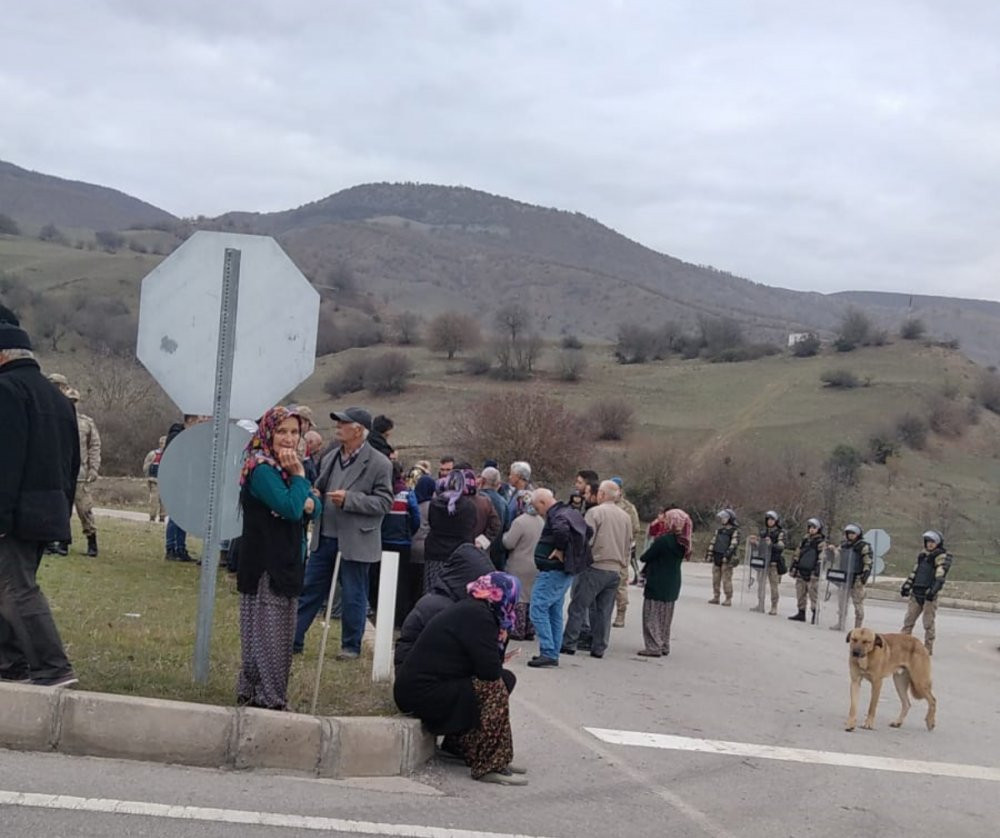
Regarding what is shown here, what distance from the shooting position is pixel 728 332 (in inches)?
4446

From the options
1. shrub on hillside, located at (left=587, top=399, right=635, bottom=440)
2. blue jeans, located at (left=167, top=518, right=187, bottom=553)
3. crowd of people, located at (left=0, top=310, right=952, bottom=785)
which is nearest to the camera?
crowd of people, located at (left=0, top=310, right=952, bottom=785)

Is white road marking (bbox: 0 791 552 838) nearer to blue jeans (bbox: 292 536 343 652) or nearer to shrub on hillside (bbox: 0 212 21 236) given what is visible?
blue jeans (bbox: 292 536 343 652)

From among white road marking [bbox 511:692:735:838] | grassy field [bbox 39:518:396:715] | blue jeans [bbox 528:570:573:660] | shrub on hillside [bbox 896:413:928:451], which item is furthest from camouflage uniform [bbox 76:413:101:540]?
shrub on hillside [bbox 896:413:928:451]

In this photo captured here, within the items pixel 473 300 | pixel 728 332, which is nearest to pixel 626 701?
pixel 728 332

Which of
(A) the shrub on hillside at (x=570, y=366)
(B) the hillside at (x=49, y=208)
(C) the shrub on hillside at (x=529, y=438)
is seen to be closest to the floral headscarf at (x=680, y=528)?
(C) the shrub on hillside at (x=529, y=438)

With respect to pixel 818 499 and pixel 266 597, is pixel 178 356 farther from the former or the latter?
pixel 818 499

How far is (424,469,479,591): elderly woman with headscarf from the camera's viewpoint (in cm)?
1189

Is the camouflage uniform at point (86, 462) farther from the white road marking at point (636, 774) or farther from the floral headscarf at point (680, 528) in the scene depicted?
the floral headscarf at point (680, 528)

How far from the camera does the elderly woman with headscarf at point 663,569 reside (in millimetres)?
13898

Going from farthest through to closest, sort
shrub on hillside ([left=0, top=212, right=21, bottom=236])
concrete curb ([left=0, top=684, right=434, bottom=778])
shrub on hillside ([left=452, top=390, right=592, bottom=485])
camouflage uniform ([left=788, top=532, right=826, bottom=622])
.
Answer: shrub on hillside ([left=0, top=212, right=21, bottom=236]) → shrub on hillside ([left=452, top=390, right=592, bottom=485]) → camouflage uniform ([left=788, top=532, right=826, bottom=622]) → concrete curb ([left=0, top=684, right=434, bottom=778])

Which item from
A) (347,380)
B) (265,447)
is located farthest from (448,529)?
(347,380)

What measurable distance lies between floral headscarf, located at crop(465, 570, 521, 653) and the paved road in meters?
0.95

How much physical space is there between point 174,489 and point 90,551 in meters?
7.80

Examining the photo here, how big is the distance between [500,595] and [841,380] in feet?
278
